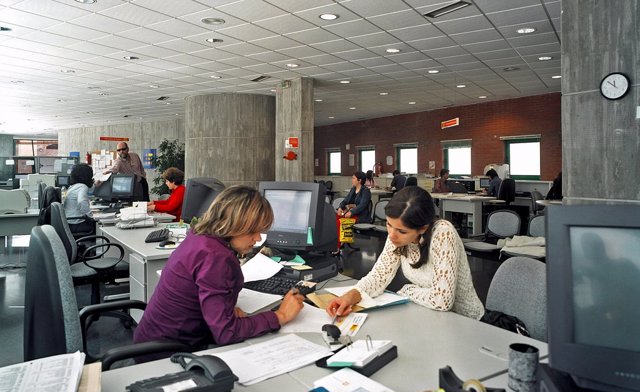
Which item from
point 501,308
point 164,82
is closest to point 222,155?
point 164,82

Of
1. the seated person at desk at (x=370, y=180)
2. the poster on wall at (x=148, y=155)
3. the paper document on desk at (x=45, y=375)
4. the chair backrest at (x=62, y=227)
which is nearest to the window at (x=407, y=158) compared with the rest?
the seated person at desk at (x=370, y=180)

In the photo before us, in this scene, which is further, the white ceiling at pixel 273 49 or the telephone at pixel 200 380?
the white ceiling at pixel 273 49

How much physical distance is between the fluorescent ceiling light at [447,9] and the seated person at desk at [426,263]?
3.94 m

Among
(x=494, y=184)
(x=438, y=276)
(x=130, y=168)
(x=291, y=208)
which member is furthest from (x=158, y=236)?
(x=494, y=184)

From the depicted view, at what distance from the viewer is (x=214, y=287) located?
1.71 m

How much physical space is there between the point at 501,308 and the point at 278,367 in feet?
4.21

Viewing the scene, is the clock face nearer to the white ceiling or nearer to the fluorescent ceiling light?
the white ceiling

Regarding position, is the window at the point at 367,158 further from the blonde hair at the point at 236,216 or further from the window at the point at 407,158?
the blonde hair at the point at 236,216

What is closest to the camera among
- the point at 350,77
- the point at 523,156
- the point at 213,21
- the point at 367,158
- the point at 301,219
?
the point at 301,219

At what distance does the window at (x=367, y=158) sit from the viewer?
53.9 ft

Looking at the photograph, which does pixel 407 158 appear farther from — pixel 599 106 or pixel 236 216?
pixel 236 216

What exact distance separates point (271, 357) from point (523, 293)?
1280mm

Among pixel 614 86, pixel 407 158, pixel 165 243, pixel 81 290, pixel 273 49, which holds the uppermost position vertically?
pixel 273 49

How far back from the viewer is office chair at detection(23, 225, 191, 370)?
4.72 feet
